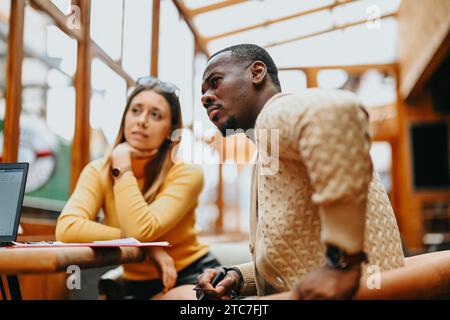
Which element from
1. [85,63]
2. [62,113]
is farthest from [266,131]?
[62,113]

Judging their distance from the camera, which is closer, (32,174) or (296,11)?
(296,11)

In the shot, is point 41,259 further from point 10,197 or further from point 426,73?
point 426,73

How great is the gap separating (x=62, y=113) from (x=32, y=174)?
0.89 ft

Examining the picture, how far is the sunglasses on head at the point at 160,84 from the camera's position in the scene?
1614mm

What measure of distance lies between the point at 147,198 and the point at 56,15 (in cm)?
85

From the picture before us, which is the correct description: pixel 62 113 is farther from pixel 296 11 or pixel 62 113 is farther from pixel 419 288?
pixel 419 288

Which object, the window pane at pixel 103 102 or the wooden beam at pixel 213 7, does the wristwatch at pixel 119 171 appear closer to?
the window pane at pixel 103 102

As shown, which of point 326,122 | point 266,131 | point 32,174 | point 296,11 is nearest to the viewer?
point 326,122

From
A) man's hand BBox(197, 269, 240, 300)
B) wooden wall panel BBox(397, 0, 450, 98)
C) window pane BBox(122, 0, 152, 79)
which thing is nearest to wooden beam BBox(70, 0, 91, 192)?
window pane BBox(122, 0, 152, 79)

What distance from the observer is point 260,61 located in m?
0.97

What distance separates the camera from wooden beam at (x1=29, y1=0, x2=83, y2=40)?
181 centimetres

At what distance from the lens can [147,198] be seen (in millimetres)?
1495

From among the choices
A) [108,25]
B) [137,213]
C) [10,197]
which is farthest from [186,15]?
[10,197]

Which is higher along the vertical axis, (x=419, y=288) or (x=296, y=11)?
(x=296, y=11)
